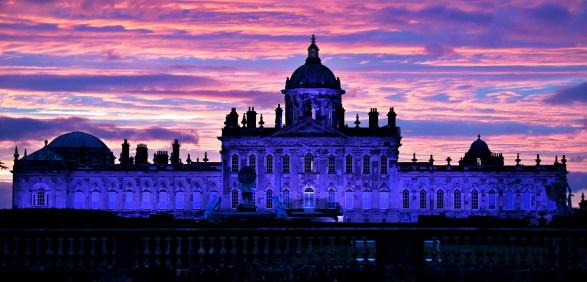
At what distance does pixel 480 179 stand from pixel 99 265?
7739cm

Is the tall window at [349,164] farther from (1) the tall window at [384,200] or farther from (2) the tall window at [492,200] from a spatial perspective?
(2) the tall window at [492,200]

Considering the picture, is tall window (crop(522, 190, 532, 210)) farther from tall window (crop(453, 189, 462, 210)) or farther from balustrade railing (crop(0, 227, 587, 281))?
balustrade railing (crop(0, 227, 587, 281))

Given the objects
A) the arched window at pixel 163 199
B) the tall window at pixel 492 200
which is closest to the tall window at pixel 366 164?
the tall window at pixel 492 200

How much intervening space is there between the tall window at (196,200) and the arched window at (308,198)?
958cm

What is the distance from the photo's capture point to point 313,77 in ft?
340

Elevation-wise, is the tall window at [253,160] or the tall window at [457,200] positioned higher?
the tall window at [253,160]

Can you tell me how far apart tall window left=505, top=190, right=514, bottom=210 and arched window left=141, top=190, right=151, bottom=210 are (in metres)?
31.0

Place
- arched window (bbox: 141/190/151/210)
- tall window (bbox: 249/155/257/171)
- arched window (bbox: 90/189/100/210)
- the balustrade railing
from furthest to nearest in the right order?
arched window (bbox: 90/189/100/210)
arched window (bbox: 141/190/151/210)
tall window (bbox: 249/155/257/171)
the balustrade railing

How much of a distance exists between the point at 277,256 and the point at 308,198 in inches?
2824

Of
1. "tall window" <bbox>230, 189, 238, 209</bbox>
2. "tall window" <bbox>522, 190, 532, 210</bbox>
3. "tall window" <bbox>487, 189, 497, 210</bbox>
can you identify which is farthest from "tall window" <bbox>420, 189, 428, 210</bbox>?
"tall window" <bbox>230, 189, 238, 209</bbox>

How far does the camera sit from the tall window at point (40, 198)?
9943cm

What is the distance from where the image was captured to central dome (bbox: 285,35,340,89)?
10312 cm

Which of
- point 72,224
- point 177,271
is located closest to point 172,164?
point 72,224

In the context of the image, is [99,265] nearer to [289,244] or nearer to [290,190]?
[289,244]
